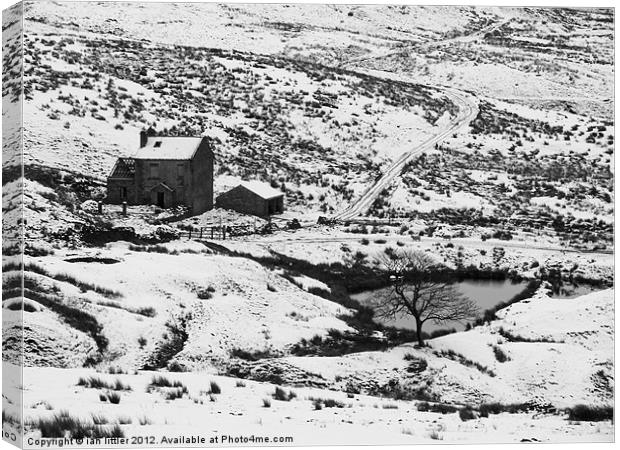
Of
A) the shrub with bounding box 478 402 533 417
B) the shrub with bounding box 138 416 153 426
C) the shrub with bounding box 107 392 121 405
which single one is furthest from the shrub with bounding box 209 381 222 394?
the shrub with bounding box 478 402 533 417

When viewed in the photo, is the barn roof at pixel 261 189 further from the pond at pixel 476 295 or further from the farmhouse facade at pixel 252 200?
the pond at pixel 476 295

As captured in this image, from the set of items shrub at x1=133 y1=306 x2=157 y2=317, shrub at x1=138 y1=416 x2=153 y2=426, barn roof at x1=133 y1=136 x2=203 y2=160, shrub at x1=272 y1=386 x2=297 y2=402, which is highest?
barn roof at x1=133 y1=136 x2=203 y2=160

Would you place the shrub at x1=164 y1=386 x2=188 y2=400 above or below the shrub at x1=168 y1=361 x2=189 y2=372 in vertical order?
below

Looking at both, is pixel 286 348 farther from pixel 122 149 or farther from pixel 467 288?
pixel 122 149

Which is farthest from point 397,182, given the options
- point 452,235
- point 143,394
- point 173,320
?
point 143,394

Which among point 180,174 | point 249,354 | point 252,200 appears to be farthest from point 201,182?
point 249,354

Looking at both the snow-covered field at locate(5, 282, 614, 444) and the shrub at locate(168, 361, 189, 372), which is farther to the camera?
the shrub at locate(168, 361, 189, 372)

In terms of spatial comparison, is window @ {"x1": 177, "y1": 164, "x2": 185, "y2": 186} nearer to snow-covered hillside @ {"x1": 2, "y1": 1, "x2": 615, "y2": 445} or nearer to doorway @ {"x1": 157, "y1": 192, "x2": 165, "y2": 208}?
doorway @ {"x1": 157, "y1": 192, "x2": 165, "y2": 208}

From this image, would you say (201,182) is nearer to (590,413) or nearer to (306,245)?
(306,245)
